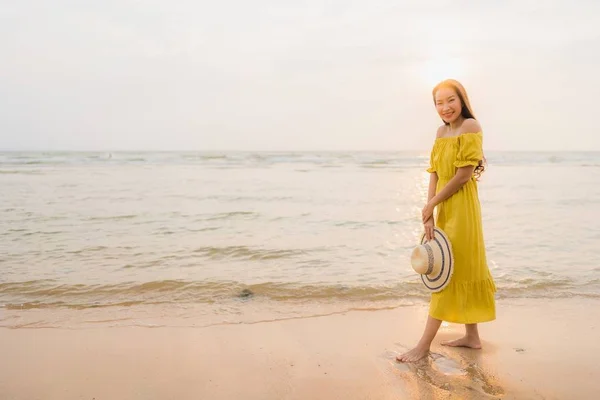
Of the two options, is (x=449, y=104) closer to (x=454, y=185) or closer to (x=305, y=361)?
(x=454, y=185)

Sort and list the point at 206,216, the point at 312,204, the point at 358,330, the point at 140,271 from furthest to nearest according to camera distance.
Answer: the point at 312,204 < the point at 206,216 < the point at 140,271 < the point at 358,330

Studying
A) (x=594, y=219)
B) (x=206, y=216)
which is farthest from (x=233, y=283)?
(x=594, y=219)

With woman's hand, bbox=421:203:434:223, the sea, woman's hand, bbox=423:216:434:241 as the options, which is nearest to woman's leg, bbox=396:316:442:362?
woman's hand, bbox=423:216:434:241

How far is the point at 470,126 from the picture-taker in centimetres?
340

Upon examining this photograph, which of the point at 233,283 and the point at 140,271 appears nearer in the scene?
the point at 233,283

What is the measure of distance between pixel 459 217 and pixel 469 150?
458 millimetres

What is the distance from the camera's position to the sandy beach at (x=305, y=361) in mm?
3094

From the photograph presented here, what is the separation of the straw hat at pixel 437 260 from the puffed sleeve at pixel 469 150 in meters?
0.50

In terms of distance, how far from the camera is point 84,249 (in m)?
7.49

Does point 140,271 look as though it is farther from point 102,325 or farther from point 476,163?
point 476,163

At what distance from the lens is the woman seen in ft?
11.2

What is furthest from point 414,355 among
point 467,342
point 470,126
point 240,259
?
point 240,259

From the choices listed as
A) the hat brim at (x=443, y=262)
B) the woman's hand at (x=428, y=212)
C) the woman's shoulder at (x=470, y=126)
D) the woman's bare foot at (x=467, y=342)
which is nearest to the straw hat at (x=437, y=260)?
the hat brim at (x=443, y=262)

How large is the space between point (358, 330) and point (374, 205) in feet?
29.7
